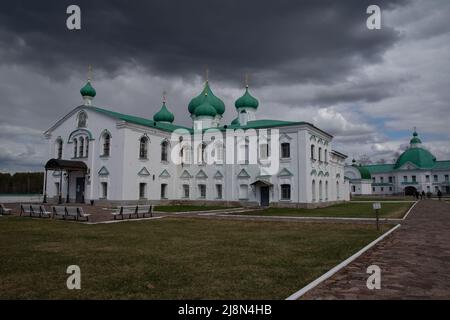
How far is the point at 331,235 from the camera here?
11.6m

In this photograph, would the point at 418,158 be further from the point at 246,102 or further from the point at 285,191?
the point at 285,191

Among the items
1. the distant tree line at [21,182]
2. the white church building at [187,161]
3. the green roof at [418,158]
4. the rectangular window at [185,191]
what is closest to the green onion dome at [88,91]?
the white church building at [187,161]

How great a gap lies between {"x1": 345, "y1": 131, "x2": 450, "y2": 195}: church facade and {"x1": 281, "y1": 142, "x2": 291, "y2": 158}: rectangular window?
1909 inches

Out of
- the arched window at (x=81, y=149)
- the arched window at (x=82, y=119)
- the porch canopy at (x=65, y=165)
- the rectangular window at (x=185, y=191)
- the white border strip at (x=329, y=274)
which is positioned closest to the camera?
the white border strip at (x=329, y=274)

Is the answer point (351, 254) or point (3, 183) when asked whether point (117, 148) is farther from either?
point (3, 183)

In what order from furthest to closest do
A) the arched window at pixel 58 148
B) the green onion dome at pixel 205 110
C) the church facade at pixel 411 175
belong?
the church facade at pixel 411 175 → the green onion dome at pixel 205 110 → the arched window at pixel 58 148

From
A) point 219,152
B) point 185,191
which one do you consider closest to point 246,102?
point 219,152

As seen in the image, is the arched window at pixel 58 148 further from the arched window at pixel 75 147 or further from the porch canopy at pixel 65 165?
the porch canopy at pixel 65 165

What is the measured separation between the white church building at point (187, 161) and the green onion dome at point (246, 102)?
102 mm

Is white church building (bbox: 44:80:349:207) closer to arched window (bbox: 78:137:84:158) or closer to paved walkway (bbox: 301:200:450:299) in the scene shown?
arched window (bbox: 78:137:84:158)

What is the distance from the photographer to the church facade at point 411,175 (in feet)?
238

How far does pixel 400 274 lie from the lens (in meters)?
6.47

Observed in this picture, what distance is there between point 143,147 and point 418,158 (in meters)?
66.9
